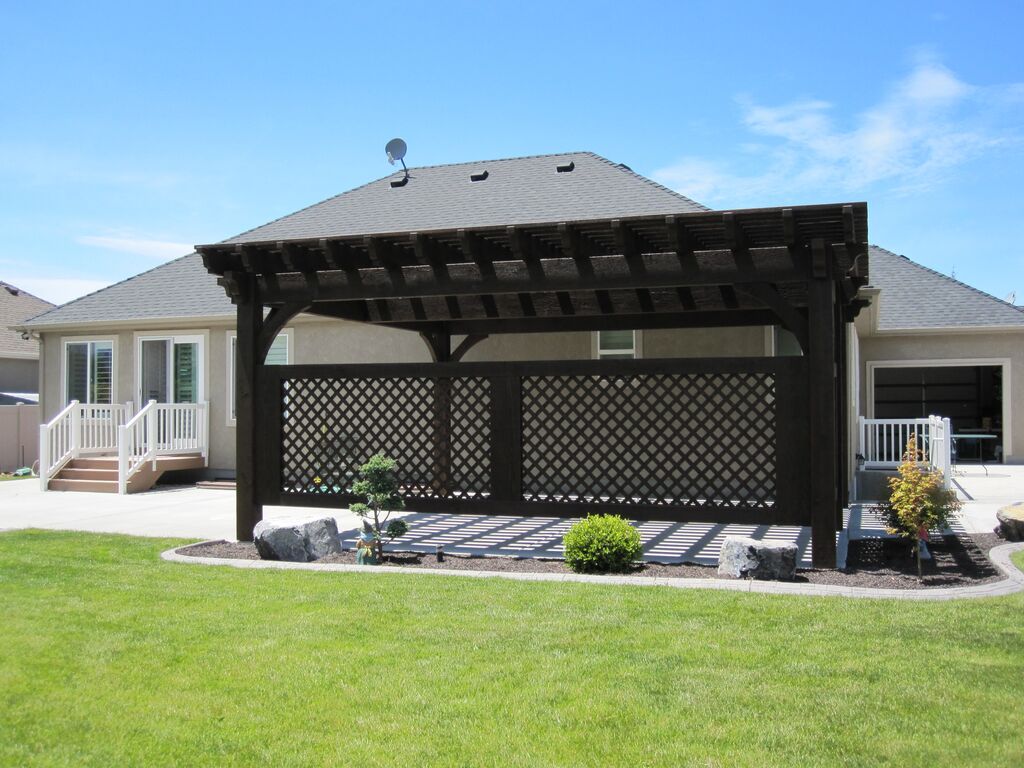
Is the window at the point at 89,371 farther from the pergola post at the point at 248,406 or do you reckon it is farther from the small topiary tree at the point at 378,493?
the small topiary tree at the point at 378,493

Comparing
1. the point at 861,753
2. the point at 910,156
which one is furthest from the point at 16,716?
the point at 910,156

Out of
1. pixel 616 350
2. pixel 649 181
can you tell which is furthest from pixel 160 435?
pixel 649 181

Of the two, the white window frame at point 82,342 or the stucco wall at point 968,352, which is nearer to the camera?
the white window frame at point 82,342

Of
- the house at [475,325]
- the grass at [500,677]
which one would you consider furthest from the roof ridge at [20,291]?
the grass at [500,677]

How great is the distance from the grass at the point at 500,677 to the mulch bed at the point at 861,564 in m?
0.99

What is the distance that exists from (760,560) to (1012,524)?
3496 millimetres

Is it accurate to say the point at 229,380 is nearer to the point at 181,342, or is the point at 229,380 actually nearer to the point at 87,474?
the point at 181,342

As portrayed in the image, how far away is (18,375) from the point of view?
1011 inches

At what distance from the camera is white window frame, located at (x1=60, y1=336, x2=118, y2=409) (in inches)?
692

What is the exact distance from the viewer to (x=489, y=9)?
13.1 m

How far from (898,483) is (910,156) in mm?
15215

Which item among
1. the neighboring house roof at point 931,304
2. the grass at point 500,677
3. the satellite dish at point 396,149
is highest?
the satellite dish at point 396,149

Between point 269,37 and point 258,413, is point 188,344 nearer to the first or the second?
point 269,37

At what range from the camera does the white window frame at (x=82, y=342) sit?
57.7ft
